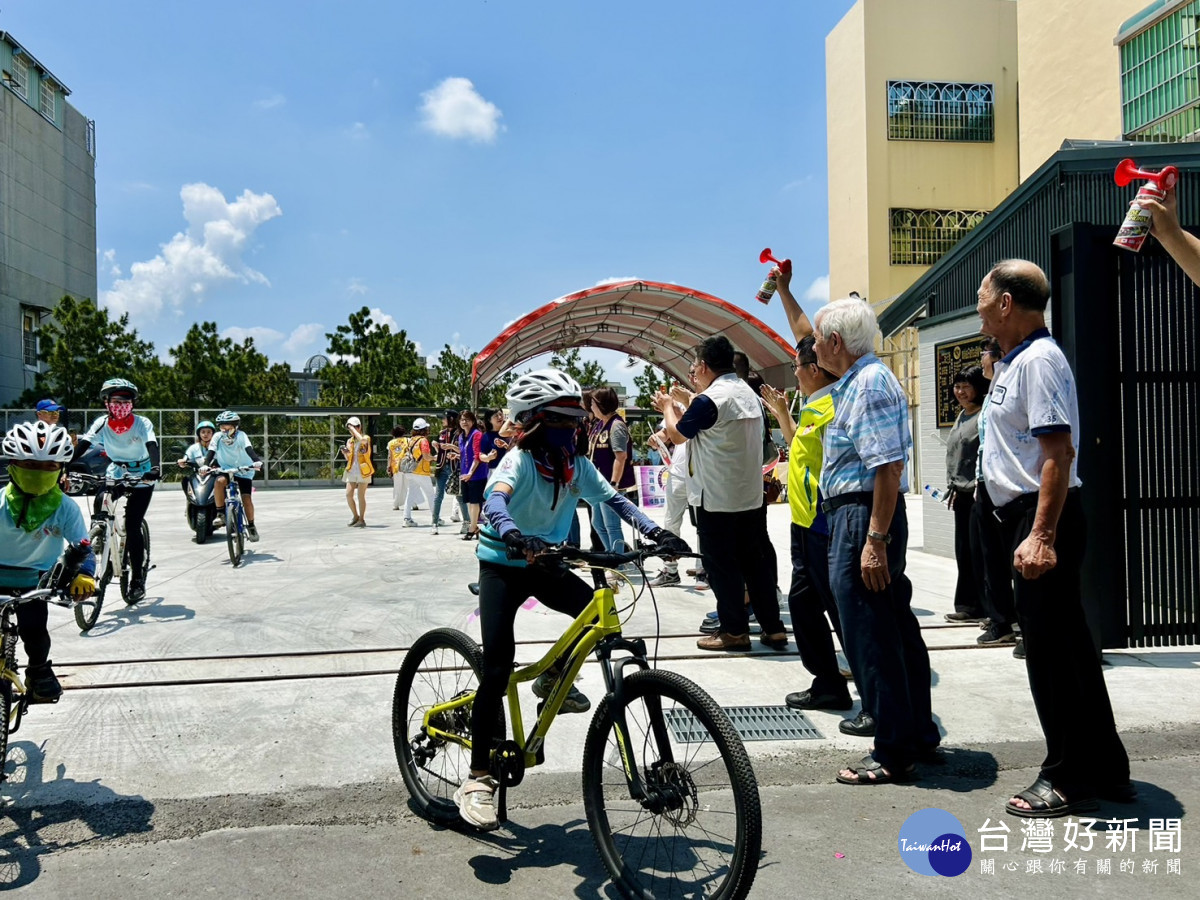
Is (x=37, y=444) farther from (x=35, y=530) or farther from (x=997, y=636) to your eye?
(x=997, y=636)

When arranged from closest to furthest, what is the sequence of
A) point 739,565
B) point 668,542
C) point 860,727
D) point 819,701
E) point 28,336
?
point 668,542 < point 860,727 < point 819,701 < point 739,565 < point 28,336

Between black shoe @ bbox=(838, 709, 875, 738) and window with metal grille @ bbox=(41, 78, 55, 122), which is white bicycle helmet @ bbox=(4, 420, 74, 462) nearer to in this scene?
black shoe @ bbox=(838, 709, 875, 738)

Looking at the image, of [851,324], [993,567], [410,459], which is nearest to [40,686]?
[851,324]

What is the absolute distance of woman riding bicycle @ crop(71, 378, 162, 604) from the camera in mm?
8055

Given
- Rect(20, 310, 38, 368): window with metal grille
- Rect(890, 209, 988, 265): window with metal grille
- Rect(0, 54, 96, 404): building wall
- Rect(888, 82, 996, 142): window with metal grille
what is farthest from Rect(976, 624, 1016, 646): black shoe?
Rect(20, 310, 38, 368): window with metal grille

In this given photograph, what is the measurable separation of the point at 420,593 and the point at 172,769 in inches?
172

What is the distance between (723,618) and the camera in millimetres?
6168

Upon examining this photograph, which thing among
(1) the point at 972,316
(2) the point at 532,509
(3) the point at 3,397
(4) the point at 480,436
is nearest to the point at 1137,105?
(1) the point at 972,316

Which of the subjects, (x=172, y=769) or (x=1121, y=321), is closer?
(x=172, y=769)

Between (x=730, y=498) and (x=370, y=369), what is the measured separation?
1564 inches

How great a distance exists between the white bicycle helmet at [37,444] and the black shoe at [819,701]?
13.0 ft

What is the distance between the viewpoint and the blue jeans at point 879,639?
3.95 m

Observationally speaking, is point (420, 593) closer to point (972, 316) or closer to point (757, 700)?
point (757, 700)

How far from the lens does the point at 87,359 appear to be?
38.8 metres
